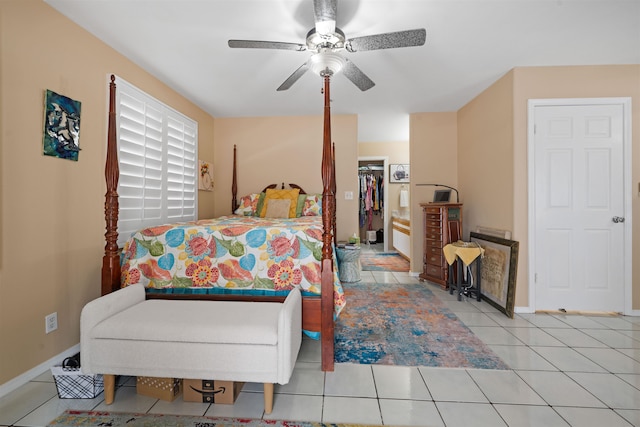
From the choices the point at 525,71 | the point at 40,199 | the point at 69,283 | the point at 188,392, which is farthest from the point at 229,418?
the point at 525,71

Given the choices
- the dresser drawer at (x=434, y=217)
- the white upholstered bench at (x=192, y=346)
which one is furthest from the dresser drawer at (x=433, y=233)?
the white upholstered bench at (x=192, y=346)

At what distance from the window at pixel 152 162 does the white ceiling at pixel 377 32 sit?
0.38 m

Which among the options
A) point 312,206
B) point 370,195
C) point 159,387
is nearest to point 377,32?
point 312,206

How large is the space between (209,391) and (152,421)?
0.27 meters

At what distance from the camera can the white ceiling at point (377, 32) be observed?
75.5 inches

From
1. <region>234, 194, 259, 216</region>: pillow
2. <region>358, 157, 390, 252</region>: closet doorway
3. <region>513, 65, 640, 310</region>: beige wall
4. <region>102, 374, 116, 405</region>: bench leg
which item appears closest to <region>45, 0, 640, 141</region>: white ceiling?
<region>513, 65, 640, 310</region>: beige wall

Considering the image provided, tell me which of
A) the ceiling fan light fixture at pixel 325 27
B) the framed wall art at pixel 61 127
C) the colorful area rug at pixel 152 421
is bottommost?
the colorful area rug at pixel 152 421

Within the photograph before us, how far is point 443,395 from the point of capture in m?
1.57

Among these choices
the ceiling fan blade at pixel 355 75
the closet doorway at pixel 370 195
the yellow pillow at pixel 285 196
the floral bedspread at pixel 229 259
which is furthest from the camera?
the closet doorway at pixel 370 195

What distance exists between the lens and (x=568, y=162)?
2.71 m

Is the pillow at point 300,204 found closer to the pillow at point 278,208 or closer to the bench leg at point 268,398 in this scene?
the pillow at point 278,208

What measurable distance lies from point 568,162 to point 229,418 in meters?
3.52

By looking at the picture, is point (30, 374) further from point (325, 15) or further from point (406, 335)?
point (325, 15)

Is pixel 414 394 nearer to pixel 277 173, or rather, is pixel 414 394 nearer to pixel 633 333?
pixel 633 333
